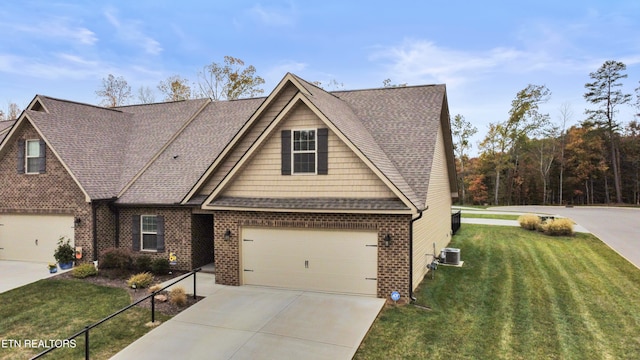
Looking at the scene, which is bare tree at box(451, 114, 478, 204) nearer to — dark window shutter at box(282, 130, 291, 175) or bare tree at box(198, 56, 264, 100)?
bare tree at box(198, 56, 264, 100)

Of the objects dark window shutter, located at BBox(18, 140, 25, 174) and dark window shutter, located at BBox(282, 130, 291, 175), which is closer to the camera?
dark window shutter, located at BBox(282, 130, 291, 175)

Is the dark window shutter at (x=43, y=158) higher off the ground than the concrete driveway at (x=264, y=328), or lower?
higher

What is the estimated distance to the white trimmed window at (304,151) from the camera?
11.0 metres

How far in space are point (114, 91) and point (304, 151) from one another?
35913 mm

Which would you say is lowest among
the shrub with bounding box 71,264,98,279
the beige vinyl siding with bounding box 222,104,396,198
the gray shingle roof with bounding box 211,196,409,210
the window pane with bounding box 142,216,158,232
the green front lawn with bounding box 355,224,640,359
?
the green front lawn with bounding box 355,224,640,359

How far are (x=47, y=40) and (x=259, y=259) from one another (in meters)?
29.9

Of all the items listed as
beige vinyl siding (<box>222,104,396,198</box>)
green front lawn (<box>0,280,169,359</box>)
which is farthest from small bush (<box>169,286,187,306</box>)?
beige vinyl siding (<box>222,104,396,198</box>)

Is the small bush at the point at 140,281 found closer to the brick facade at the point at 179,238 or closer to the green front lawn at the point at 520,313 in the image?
the brick facade at the point at 179,238

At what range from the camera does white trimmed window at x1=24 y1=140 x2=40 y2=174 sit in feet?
47.9

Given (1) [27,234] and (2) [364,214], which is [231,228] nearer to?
(2) [364,214]

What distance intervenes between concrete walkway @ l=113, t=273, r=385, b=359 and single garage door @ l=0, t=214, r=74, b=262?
26.2ft

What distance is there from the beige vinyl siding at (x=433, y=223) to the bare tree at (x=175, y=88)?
27737 mm

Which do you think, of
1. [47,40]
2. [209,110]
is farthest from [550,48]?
[47,40]

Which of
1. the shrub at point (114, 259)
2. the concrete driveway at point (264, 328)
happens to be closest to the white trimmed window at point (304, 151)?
the concrete driveway at point (264, 328)
